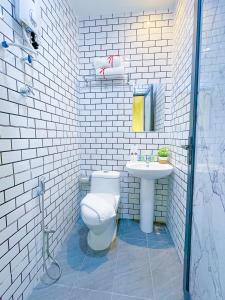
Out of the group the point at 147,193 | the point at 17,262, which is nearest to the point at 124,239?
the point at 147,193

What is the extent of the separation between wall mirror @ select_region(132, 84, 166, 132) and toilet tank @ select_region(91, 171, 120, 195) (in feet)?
2.24

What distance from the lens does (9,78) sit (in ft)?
3.61

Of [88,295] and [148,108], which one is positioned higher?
[148,108]

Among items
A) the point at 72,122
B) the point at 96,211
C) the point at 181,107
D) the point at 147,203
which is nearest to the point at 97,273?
the point at 96,211

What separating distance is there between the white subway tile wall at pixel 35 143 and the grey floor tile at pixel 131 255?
0.65m

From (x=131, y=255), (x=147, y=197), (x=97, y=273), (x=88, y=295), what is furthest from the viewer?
(x=147, y=197)

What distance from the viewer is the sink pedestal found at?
82.3 inches

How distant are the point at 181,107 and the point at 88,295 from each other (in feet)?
5.96

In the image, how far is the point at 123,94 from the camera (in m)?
2.30

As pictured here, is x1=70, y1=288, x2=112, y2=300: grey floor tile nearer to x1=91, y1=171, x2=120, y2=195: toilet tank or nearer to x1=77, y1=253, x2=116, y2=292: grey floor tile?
x1=77, y1=253, x2=116, y2=292: grey floor tile

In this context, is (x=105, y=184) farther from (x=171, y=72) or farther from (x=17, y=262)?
(x=171, y=72)

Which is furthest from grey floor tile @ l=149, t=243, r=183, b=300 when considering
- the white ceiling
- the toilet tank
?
the white ceiling

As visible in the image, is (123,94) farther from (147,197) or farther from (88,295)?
(88,295)

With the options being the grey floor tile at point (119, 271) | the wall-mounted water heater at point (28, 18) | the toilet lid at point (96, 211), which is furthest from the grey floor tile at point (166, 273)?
the wall-mounted water heater at point (28, 18)
